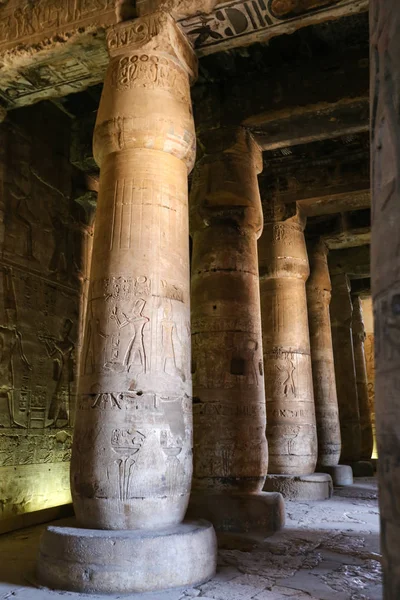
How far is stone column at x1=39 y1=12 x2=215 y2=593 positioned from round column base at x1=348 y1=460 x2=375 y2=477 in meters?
9.75

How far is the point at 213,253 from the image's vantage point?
651 centimetres

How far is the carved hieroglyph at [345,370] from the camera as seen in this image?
13078 millimetres

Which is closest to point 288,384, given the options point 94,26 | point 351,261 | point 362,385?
point 94,26

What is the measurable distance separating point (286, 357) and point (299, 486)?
6.63 ft

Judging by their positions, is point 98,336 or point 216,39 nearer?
point 98,336

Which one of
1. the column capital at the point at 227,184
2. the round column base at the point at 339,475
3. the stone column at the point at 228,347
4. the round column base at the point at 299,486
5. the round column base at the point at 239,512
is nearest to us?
the round column base at the point at 239,512

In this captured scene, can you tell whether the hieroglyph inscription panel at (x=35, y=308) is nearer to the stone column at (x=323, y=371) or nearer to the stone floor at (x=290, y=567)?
the stone floor at (x=290, y=567)

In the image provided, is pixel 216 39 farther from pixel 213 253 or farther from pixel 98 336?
pixel 98 336

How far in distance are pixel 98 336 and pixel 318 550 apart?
9.47 ft

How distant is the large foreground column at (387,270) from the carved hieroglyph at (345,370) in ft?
41.0

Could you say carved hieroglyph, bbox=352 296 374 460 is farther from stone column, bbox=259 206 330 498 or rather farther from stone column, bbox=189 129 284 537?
stone column, bbox=189 129 284 537

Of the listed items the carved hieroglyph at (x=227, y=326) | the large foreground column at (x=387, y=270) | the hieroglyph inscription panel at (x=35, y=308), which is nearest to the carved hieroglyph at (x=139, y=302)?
the carved hieroglyph at (x=227, y=326)

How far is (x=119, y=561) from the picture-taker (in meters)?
3.39

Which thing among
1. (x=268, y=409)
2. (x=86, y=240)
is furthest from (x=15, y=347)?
(x=268, y=409)
